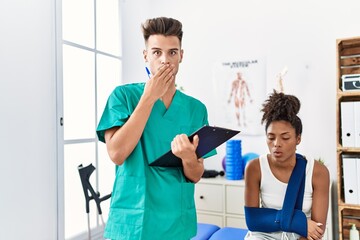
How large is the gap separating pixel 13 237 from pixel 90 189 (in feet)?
1.67

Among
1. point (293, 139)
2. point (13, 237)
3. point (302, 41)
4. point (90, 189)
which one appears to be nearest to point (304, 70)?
point (302, 41)

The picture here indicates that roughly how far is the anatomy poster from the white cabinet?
0.58m

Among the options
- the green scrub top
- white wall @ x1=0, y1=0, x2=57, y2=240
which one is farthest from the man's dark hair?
white wall @ x1=0, y1=0, x2=57, y2=240

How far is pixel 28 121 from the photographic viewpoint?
76.8 inches

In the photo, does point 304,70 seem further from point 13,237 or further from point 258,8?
point 13,237

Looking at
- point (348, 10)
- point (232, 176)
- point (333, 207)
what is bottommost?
point (333, 207)

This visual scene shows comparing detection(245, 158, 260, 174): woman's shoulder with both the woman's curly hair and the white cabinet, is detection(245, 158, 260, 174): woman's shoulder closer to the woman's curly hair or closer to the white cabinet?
the woman's curly hair

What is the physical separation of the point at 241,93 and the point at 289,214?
1.68 meters

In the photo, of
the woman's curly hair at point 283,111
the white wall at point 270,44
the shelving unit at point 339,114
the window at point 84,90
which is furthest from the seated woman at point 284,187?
the window at point 84,90

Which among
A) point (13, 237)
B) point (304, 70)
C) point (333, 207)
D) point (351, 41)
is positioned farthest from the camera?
point (304, 70)

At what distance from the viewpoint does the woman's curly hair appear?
1438mm

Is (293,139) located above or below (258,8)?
below

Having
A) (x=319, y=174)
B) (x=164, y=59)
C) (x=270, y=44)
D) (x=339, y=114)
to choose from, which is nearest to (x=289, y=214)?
(x=319, y=174)

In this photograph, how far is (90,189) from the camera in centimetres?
197
